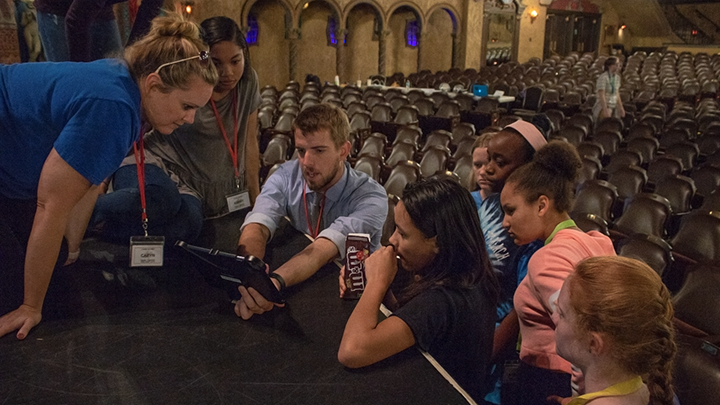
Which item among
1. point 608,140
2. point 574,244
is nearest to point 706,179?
point 608,140

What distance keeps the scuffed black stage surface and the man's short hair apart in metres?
0.72

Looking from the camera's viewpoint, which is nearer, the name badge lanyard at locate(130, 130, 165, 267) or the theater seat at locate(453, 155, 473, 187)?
the name badge lanyard at locate(130, 130, 165, 267)

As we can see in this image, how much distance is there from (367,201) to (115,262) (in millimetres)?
996

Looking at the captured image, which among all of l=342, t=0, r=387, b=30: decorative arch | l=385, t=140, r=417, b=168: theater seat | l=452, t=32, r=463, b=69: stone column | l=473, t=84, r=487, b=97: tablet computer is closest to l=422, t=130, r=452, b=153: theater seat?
l=385, t=140, r=417, b=168: theater seat

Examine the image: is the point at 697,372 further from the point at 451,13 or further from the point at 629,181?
the point at 451,13

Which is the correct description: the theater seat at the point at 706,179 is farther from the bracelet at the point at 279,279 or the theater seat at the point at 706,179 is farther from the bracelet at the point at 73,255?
the bracelet at the point at 73,255

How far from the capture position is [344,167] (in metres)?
2.29

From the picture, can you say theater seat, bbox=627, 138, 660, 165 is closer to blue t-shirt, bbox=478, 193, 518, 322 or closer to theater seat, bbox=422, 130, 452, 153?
theater seat, bbox=422, 130, 452, 153

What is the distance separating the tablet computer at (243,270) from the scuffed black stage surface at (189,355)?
0.26 ft

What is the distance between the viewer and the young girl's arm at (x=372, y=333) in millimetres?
1274

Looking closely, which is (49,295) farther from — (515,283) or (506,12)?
(506,12)

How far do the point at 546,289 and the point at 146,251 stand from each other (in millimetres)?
1330

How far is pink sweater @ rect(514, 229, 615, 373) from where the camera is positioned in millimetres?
1565

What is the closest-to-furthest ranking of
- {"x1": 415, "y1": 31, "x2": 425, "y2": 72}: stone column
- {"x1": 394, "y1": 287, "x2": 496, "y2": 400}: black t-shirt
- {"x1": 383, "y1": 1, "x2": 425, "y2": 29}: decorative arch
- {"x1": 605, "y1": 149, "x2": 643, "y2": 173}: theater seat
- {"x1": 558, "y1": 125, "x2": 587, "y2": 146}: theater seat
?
{"x1": 394, "y1": 287, "x2": 496, "y2": 400}: black t-shirt
{"x1": 605, "y1": 149, "x2": 643, "y2": 173}: theater seat
{"x1": 558, "y1": 125, "x2": 587, "y2": 146}: theater seat
{"x1": 383, "y1": 1, "x2": 425, "y2": 29}: decorative arch
{"x1": 415, "y1": 31, "x2": 425, "y2": 72}: stone column
